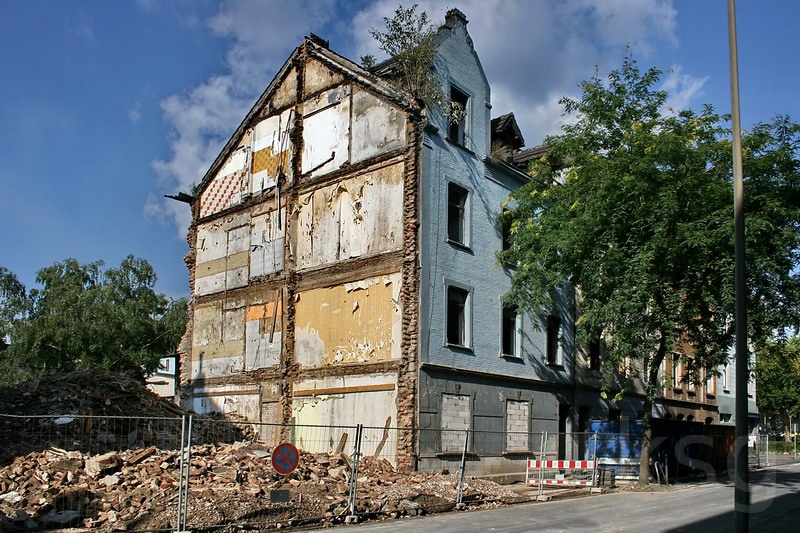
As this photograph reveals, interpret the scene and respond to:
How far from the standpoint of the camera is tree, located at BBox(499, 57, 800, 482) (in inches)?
785

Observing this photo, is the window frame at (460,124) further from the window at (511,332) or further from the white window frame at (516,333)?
the window at (511,332)

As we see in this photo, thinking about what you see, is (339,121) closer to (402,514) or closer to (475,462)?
(475,462)

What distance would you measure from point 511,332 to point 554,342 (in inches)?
132

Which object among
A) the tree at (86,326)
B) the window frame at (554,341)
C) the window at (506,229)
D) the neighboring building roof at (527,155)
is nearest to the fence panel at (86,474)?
the window at (506,229)

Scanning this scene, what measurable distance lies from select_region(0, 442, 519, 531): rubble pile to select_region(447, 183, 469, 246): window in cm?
818

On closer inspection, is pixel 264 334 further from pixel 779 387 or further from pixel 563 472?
pixel 779 387

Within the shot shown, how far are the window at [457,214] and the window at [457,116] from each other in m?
1.66

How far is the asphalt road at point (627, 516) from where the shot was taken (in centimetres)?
1344

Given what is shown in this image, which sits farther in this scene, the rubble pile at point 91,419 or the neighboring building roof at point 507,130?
the neighboring building roof at point 507,130

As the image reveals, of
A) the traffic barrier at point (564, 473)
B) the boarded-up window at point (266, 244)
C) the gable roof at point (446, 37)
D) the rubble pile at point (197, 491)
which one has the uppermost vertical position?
the gable roof at point (446, 37)

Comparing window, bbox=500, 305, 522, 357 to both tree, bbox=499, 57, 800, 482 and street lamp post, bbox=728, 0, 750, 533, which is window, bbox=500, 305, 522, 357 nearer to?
tree, bbox=499, 57, 800, 482

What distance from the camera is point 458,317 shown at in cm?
2333

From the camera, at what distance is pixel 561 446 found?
90.4 feet

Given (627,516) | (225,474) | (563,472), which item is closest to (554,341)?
(563,472)
